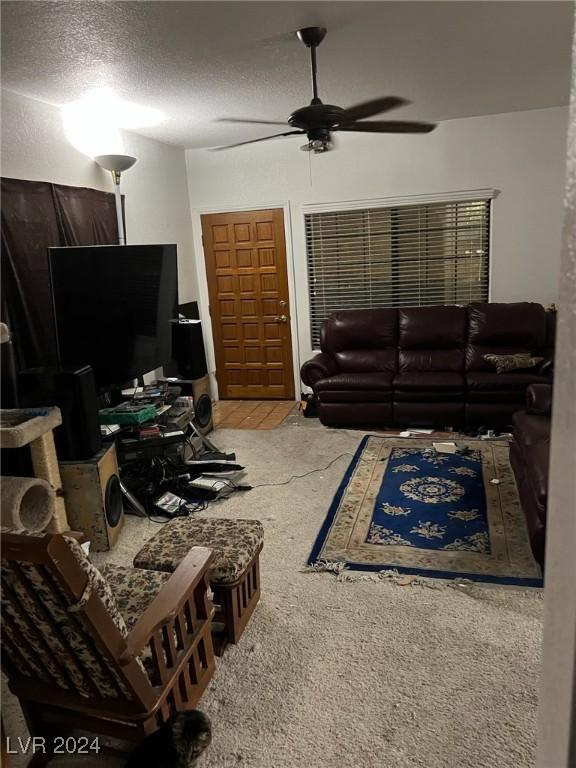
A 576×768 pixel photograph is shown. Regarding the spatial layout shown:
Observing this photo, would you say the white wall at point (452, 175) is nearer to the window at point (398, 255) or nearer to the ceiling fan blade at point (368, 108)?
the window at point (398, 255)

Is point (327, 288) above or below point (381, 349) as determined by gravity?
above

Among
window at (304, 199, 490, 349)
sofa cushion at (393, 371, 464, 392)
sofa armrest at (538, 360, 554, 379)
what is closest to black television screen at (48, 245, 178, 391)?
sofa cushion at (393, 371, 464, 392)

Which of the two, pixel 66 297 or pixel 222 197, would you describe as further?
pixel 222 197

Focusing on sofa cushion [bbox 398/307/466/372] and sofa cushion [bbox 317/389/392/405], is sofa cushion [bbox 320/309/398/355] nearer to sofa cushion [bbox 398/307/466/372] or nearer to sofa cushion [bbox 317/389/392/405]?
sofa cushion [bbox 398/307/466/372]

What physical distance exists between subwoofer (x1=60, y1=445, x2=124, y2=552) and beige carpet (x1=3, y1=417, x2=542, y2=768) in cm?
91

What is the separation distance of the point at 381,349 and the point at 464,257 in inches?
49.4

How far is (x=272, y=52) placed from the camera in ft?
9.78

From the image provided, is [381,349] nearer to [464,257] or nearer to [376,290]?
[376,290]

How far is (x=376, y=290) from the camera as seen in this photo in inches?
220

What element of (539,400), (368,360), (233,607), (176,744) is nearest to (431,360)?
(368,360)

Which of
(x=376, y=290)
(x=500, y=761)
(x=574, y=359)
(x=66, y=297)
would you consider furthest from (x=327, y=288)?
(x=574, y=359)

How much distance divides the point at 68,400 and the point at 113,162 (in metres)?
1.96

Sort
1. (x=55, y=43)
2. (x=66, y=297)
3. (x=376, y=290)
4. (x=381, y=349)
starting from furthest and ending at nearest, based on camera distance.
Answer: (x=376, y=290)
(x=381, y=349)
(x=66, y=297)
(x=55, y=43)

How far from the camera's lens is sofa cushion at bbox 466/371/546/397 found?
4.38 m
